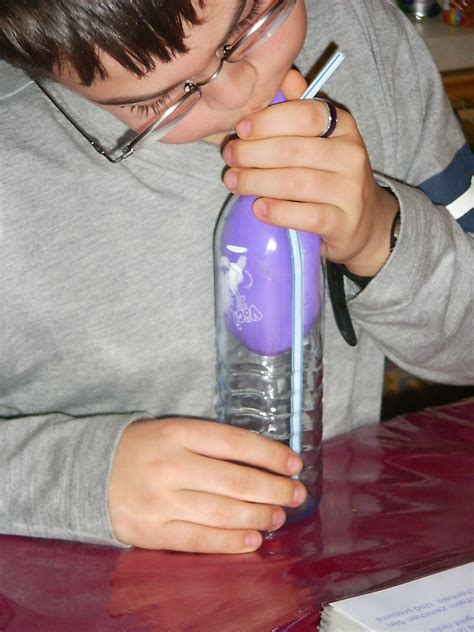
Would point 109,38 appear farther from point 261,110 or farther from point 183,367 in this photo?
point 183,367

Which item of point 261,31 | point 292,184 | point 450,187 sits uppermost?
point 261,31

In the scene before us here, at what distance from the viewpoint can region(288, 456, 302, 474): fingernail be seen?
2.29ft

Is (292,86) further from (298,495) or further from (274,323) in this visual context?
(298,495)

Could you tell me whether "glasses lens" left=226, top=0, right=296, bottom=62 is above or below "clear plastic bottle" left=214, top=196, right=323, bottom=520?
above

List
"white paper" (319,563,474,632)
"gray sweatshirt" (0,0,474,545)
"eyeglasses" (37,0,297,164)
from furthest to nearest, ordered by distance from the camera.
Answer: "gray sweatshirt" (0,0,474,545)
"eyeglasses" (37,0,297,164)
"white paper" (319,563,474,632)

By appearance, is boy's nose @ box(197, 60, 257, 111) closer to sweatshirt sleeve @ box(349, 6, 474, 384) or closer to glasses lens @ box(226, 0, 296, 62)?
glasses lens @ box(226, 0, 296, 62)

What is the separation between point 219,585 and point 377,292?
291 mm

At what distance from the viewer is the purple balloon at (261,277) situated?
0.68 meters

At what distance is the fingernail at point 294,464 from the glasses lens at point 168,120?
0.27m

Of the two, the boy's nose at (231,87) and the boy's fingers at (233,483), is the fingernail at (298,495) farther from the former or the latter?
the boy's nose at (231,87)

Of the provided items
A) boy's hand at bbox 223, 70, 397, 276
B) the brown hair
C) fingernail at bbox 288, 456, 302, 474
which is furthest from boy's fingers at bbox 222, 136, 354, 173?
fingernail at bbox 288, 456, 302, 474

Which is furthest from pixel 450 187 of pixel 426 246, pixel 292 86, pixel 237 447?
pixel 237 447

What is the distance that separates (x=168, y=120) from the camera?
27.3 inches

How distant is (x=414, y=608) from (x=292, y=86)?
39 cm
